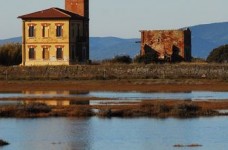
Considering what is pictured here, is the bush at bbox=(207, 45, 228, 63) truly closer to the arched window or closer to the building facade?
the building facade

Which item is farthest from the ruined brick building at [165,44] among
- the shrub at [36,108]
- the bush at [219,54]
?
the shrub at [36,108]

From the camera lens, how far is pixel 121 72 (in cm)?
8588

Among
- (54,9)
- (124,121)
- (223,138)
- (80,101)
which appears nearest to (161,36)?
(54,9)

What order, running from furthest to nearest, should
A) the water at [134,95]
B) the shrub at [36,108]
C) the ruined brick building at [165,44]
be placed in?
the ruined brick building at [165,44], the water at [134,95], the shrub at [36,108]

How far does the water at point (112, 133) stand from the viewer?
115ft

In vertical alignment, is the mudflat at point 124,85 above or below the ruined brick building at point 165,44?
below

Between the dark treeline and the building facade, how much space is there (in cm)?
720

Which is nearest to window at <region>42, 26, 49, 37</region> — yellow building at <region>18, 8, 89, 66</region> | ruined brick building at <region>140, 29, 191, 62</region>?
yellow building at <region>18, 8, 89, 66</region>

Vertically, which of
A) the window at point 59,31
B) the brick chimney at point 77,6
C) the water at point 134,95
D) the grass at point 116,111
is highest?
the brick chimney at point 77,6

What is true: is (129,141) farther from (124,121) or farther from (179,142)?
(124,121)

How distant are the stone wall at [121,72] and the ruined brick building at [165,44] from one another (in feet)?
26.1

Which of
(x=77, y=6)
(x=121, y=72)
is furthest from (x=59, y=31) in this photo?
(x=121, y=72)

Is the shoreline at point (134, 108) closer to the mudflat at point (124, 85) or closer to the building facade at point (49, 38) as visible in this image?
the mudflat at point (124, 85)

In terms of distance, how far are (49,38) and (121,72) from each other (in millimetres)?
8810
